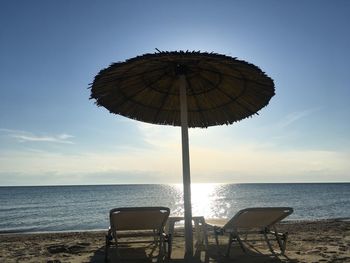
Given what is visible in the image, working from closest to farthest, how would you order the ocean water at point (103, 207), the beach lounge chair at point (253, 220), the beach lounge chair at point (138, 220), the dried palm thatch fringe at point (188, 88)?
the beach lounge chair at point (138, 220) → the dried palm thatch fringe at point (188, 88) → the beach lounge chair at point (253, 220) → the ocean water at point (103, 207)

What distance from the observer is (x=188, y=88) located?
636cm

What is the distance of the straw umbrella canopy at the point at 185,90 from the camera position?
4889 mm

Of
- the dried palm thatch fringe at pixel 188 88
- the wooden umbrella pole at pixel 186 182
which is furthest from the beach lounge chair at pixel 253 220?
the dried palm thatch fringe at pixel 188 88

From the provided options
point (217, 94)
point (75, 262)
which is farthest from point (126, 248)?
point (217, 94)

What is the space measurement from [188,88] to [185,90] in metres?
0.88

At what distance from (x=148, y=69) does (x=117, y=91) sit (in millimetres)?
801

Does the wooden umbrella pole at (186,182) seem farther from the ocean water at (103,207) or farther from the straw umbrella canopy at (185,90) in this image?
the ocean water at (103,207)

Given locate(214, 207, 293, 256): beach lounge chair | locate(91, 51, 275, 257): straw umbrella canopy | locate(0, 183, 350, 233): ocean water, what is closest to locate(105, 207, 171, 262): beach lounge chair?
locate(91, 51, 275, 257): straw umbrella canopy

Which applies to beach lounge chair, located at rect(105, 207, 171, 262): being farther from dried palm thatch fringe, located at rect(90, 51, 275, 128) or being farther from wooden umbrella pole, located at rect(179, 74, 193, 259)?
dried palm thatch fringe, located at rect(90, 51, 275, 128)

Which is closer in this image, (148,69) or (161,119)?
(148,69)

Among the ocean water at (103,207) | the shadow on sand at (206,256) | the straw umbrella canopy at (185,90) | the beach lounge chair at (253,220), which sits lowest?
the ocean water at (103,207)

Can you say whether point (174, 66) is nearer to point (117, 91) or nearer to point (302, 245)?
point (117, 91)

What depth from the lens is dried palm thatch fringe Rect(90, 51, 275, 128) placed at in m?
4.88

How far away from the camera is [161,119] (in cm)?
691
